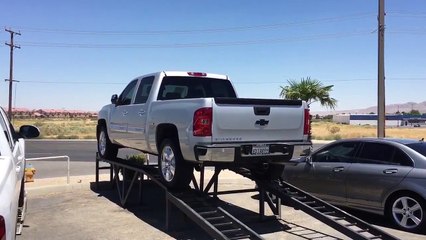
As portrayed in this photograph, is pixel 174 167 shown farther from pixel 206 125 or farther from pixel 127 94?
pixel 127 94

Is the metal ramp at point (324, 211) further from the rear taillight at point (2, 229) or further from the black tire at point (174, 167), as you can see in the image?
the rear taillight at point (2, 229)

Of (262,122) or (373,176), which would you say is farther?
(373,176)

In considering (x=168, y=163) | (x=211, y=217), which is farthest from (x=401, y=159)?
(x=168, y=163)

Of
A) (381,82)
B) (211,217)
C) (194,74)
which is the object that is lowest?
(211,217)

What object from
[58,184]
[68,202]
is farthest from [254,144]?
[58,184]

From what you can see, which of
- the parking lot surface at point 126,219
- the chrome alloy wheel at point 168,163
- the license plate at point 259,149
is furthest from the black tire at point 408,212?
the chrome alloy wheel at point 168,163

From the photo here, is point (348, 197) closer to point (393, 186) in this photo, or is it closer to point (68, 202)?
point (393, 186)

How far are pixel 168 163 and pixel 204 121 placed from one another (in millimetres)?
1398

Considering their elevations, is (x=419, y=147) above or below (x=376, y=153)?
above

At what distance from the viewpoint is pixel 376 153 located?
8.53 meters

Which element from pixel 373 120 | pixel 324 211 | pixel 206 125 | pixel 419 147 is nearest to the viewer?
pixel 206 125

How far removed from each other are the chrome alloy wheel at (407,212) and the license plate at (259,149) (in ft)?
8.17

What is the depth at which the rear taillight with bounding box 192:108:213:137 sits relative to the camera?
6895mm

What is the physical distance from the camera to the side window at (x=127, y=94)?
9961mm
